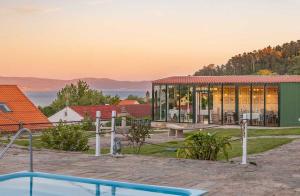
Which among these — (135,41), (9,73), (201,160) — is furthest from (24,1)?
(201,160)

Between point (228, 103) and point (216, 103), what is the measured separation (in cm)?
74

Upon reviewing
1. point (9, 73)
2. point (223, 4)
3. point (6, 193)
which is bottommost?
point (6, 193)

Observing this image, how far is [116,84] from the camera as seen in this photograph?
72812mm

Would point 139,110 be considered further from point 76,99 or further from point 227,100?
point 76,99

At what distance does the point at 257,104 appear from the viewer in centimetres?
2633

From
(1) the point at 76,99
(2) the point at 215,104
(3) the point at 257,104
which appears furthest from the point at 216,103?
(1) the point at 76,99

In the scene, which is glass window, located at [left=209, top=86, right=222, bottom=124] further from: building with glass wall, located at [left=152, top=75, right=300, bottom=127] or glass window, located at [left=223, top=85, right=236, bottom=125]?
glass window, located at [left=223, top=85, right=236, bottom=125]

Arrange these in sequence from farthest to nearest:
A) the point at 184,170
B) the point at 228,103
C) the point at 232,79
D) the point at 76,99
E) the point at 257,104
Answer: the point at 76,99 < the point at 232,79 < the point at 228,103 < the point at 257,104 < the point at 184,170

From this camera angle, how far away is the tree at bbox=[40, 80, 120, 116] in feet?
197

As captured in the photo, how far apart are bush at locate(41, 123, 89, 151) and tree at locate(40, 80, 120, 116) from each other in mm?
43692

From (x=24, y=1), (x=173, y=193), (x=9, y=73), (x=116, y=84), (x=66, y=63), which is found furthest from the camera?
(x=116, y=84)

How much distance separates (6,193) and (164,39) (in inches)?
1200

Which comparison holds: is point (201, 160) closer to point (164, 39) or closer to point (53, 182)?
point (53, 182)

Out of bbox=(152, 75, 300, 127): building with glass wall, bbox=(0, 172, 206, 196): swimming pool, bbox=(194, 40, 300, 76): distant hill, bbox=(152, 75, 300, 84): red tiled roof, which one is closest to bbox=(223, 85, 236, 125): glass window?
bbox=(152, 75, 300, 127): building with glass wall
